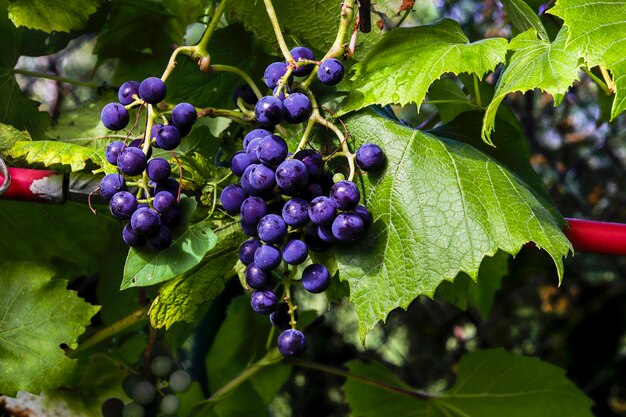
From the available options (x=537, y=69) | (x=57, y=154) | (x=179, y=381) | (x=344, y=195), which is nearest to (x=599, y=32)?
(x=537, y=69)

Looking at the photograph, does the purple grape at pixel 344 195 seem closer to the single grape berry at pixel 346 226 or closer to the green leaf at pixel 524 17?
the single grape berry at pixel 346 226

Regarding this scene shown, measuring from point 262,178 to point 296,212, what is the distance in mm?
41

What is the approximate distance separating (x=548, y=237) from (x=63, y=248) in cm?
65

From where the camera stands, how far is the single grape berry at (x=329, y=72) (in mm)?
712

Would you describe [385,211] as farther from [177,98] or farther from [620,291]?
[620,291]

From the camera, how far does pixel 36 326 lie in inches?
35.3

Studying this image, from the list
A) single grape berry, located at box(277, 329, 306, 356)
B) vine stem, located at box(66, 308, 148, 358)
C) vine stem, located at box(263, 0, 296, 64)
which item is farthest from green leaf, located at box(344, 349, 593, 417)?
vine stem, located at box(263, 0, 296, 64)

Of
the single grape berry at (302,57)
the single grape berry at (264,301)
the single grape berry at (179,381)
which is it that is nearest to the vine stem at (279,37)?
the single grape berry at (302,57)

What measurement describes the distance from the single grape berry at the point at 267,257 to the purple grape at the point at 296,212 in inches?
1.1

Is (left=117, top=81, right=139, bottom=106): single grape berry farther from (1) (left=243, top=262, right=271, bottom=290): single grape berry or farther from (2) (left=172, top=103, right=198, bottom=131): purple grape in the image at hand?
(1) (left=243, top=262, right=271, bottom=290): single grape berry

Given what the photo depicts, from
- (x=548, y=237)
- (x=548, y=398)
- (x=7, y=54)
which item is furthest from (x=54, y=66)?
(x=548, y=237)

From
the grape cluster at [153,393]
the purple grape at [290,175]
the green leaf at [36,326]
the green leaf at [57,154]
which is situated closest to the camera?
the purple grape at [290,175]

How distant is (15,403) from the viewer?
1.02 metres

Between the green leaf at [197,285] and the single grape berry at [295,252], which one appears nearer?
the single grape berry at [295,252]
